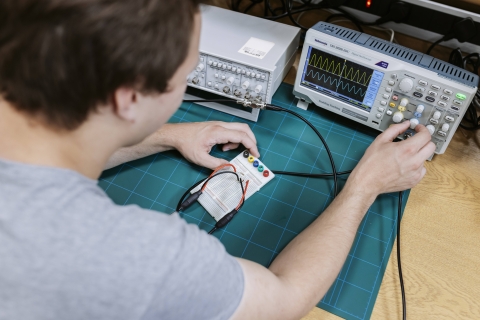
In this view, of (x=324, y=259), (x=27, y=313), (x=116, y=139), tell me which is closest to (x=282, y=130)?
(x=324, y=259)

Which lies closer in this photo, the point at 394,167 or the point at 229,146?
the point at 394,167

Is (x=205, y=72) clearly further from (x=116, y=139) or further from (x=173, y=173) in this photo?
(x=116, y=139)

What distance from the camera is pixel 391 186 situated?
1.09 meters

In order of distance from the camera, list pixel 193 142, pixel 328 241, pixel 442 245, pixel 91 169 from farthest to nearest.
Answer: pixel 193 142, pixel 442 245, pixel 328 241, pixel 91 169

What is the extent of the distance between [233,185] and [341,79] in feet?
1.37

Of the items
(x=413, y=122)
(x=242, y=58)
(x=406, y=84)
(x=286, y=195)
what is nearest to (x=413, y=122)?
(x=413, y=122)

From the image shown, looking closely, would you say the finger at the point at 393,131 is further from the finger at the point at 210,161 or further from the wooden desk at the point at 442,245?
the finger at the point at 210,161

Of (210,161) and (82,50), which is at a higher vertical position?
(82,50)

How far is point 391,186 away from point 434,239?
17 centimetres

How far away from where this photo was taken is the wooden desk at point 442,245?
97 cm

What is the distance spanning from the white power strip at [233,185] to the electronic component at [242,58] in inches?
7.0

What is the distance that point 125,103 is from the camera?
647 mm

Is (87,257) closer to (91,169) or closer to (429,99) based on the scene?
(91,169)

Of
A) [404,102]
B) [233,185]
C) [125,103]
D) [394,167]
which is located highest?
[125,103]
